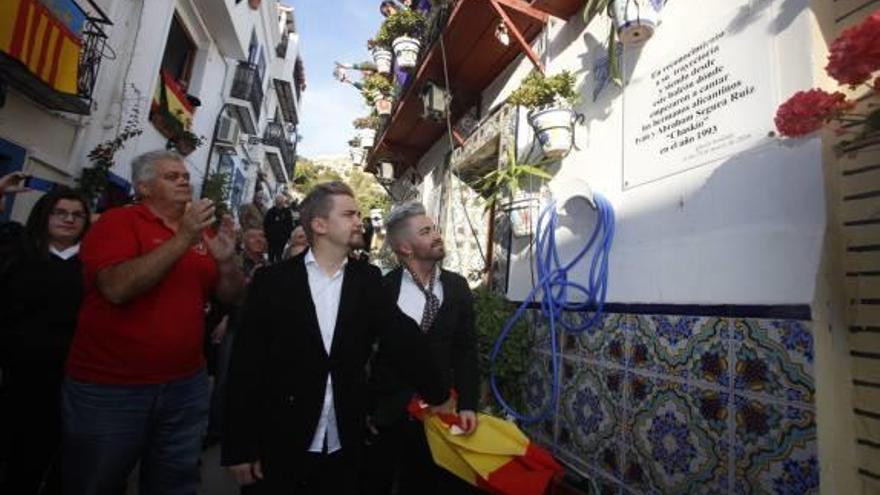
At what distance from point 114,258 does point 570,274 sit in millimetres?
2630

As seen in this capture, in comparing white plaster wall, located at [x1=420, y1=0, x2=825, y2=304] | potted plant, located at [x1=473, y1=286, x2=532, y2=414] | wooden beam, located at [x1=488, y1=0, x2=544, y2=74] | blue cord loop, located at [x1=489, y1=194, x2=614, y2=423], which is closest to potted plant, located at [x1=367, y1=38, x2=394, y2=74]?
wooden beam, located at [x1=488, y1=0, x2=544, y2=74]

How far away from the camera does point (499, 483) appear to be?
6.69 feet

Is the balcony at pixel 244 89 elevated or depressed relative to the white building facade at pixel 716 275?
elevated

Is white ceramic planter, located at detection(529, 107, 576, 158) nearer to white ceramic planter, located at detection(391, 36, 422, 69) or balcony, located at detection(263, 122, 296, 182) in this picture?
white ceramic planter, located at detection(391, 36, 422, 69)

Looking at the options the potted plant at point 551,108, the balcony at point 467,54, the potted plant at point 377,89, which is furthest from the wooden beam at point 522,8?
the potted plant at point 377,89

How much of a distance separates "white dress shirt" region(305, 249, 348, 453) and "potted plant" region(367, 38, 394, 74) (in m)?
7.07

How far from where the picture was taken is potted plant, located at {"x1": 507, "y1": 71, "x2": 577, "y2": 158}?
336cm

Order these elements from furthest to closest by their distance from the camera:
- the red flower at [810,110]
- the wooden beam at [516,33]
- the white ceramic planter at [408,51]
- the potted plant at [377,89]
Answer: the potted plant at [377,89] → the white ceramic planter at [408,51] → the wooden beam at [516,33] → the red flower at [810,110]

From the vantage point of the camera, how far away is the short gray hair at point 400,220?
3.03 metres

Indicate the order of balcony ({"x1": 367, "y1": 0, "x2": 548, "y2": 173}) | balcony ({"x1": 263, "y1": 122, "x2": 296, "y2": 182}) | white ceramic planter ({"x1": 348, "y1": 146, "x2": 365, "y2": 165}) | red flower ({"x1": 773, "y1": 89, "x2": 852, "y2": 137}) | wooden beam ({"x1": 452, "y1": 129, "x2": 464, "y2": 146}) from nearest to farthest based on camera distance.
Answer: red flower ({"x1": 773, "y1": 89, "x2": 852, "y2": 137}), balcony ({"x1": 367, "y1": 0, "x2": 548, "y2": 173}), wooden beam ({"x1": 452, "y1": 129, "x2": 464, "y2": 146}), white ceramic planter ({"x1": 348, "y1": 146, "x2": 365, "y2": 165}), balcony ({"x1": 263, "y1": 122, "x2": 296, "y2": 182})

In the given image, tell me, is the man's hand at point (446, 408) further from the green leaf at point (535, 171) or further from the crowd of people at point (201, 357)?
the green leaf at point (535, 171)

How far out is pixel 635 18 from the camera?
268 centimetres

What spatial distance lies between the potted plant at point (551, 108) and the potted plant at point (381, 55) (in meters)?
5.29

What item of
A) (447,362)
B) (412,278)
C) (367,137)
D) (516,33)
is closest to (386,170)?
(367,137)
